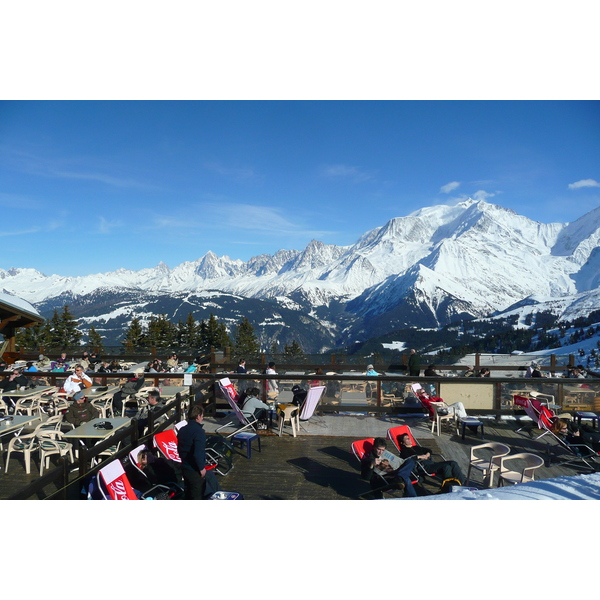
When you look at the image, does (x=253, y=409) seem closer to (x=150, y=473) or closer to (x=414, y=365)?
(x=150, y=473)

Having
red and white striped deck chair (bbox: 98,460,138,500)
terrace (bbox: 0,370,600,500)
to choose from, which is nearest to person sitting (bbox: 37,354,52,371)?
terrace (bbox: 0,370,600,500)

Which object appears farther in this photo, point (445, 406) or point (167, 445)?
point (445, 406)

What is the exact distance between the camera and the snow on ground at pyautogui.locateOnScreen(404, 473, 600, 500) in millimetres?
4566

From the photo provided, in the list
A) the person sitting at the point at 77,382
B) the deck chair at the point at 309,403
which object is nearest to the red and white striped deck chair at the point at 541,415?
the deck chair at the point at 309,403

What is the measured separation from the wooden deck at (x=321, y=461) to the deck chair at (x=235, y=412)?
1.12ft

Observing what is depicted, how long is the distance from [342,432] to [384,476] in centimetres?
288

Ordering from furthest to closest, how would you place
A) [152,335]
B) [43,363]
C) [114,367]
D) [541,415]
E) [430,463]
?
[152,335], [43,363], [114,367], [541,415], [430,463]

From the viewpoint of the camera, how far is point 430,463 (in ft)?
18.7

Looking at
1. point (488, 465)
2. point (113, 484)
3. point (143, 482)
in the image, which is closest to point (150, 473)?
point (143, 482)

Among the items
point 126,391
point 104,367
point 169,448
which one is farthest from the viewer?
point 104,367

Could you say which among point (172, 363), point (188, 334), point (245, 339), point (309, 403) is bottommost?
point (245, 339)
